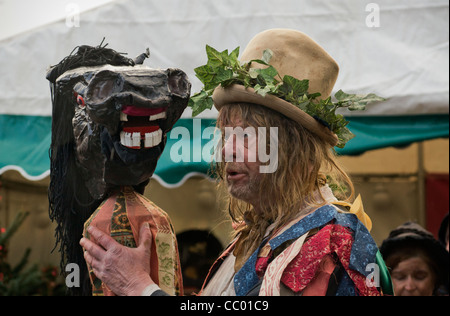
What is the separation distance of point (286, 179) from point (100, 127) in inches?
22.5

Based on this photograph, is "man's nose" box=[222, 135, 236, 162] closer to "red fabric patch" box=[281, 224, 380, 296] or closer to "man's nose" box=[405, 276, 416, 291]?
"red fabric patch" box=[281, 224, 380, 296]

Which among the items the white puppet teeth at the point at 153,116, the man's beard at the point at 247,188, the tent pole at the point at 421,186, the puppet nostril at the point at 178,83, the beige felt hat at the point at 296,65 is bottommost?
the man's beard at the point at 247,188

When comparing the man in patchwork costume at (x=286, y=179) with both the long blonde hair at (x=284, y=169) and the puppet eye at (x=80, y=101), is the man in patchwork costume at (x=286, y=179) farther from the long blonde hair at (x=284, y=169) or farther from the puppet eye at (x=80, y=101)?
the puppet eye at (x=80, y=101)

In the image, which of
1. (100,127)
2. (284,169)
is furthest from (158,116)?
(284,169)

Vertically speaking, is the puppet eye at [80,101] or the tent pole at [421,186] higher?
the tent pole at [421,186]

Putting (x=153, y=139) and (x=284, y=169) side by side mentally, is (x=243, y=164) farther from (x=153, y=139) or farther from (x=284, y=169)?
(x=153, y=139)

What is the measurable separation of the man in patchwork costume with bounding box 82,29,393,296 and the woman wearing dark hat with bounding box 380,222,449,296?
62.9 inches

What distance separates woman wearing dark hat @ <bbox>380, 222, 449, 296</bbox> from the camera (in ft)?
11.5

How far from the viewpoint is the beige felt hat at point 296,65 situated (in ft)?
6.30

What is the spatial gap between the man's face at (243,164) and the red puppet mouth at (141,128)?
24 cm

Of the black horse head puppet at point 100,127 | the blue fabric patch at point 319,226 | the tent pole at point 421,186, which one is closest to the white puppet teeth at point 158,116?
the black horse head puppet at point 100,127

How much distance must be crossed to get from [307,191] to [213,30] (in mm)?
1961

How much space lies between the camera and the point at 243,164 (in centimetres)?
188

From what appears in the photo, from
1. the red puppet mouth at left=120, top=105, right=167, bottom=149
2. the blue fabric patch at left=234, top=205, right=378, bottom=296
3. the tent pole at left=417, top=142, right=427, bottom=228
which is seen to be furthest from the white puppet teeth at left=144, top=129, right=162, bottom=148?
the tent pole at left=417, top=142, right=427, bottom=228
